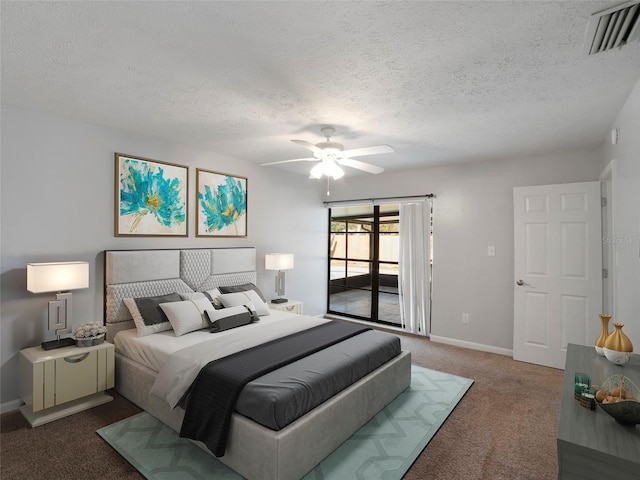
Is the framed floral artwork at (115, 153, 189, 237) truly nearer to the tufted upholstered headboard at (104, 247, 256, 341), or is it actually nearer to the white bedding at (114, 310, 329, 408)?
the tufted upholstered headboard at (104, 247, 256, 341)

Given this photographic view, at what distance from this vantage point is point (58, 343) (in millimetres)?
2795

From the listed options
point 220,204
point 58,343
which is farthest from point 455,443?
point 220,204

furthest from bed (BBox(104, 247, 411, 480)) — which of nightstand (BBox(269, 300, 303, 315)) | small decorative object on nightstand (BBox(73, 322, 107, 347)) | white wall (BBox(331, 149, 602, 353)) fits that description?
white wall (BBox(331, 149, 602, 353))

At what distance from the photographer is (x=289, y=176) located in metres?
5.28

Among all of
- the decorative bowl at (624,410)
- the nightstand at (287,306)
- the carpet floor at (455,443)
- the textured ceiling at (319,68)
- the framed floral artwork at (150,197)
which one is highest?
the textured ceiling at (319,68)

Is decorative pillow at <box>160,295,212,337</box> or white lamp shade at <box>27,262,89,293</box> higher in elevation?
white lamp shade at <box>27,262,89,293</box>

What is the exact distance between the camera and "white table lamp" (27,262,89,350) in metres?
2.61

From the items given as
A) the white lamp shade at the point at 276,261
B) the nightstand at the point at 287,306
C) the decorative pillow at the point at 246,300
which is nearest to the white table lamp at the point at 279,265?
the white lamp shade at the point at 276,261

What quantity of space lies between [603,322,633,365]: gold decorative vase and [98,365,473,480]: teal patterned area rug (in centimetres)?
126

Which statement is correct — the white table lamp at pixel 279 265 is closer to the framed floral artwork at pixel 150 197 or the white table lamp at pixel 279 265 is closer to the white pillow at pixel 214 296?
the white pillow at pixel 214 296

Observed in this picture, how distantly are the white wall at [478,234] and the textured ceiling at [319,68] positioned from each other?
2.30 ft

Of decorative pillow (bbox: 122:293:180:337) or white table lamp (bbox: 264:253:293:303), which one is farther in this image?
white table lamp (bbox: 264:253:293:303)

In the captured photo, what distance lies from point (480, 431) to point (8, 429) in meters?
3.48

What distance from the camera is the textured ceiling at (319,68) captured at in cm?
163
